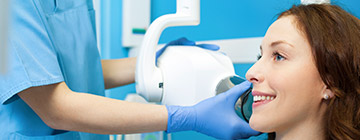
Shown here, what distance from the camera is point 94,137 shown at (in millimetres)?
1280

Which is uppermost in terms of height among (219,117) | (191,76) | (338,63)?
(338,63)

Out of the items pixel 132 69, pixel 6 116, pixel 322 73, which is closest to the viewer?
pixel 322 73

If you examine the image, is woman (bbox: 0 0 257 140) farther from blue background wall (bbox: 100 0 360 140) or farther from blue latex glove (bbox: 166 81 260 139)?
blue background wall (bbox: 100 0 360 140)

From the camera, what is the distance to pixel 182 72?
1104 millimetres

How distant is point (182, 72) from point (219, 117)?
0.64ft

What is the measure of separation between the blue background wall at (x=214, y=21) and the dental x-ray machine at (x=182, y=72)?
1.09 ft

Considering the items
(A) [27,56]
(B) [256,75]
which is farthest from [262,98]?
(A) [27,56]

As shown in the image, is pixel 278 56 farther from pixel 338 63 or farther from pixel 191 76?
pixel 191 76

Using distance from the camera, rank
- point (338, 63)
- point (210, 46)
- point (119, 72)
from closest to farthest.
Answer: point (338, 63) < point (210, 46) < point (119, 72)

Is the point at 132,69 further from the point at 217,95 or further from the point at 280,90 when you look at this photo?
the point at 280,90

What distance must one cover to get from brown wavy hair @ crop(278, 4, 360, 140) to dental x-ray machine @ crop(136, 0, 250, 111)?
329mm

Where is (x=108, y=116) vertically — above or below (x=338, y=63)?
below

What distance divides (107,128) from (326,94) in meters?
0.61

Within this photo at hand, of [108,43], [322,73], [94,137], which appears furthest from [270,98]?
[108,43]
